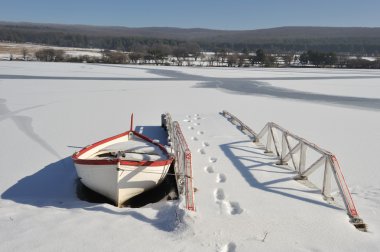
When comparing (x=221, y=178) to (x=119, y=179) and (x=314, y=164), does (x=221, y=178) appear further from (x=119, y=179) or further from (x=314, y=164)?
(x=119, y=179)

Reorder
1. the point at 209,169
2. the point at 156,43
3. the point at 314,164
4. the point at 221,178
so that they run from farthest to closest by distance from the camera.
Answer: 1. the point at 156,43
2. the point at 209,169
3. the point at 221,178
4. the point at 314,164

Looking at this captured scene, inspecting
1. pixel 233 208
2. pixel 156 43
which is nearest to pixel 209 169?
pixel 233 208

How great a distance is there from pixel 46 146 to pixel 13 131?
1769 millimetres

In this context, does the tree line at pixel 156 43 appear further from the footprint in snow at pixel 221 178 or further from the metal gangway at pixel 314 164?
the footprint in snow at pixel 221 178

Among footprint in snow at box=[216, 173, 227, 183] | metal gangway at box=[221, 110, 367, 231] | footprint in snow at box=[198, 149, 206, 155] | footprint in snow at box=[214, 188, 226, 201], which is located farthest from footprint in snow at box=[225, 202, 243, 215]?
footprint in snow at box=[198, 149, 206, 155]

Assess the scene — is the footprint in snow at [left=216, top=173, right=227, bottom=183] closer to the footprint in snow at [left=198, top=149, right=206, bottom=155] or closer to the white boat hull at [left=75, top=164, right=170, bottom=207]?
the white boat hull at [left=75, top=164, right=170, bottom=207]

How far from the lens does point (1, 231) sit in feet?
13.4

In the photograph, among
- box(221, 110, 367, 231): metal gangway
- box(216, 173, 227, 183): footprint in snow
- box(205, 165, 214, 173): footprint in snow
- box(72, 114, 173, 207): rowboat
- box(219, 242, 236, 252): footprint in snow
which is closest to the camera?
box(219, 242, 236, 252): footprint in snow

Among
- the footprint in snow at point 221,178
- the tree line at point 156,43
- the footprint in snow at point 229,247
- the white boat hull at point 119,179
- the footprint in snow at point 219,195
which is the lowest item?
the footprint in snow at point 221,178

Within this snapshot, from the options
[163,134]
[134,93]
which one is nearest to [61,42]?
[134,93]

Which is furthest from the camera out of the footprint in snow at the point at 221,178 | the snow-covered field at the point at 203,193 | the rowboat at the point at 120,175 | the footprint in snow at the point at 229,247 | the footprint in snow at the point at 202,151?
the footprint in snow at the point at 202,151

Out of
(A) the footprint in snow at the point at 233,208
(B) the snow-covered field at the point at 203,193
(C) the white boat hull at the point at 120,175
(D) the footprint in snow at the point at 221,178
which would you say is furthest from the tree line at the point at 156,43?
(A) the footprint in snow at the point at 233,208

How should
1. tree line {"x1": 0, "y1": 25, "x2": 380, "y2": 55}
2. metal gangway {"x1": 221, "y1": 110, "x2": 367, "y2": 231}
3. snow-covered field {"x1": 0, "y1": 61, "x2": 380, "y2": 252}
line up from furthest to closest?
tree line {"x1": 0, "y1": 25, "x2": 380, "y2": 55}
metal gangway {"x1": 221, "y1": 110, "x2": 367, "y2": 231}
snow-covered field {"x1": 0, "y1": 61, "x2": 380, "y2": 252}

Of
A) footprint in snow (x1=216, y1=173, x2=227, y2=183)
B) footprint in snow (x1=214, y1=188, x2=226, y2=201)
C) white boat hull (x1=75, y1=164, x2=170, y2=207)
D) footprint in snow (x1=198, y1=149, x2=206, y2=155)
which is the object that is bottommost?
footprint in snow (x1=198, y1=149, x2=206, y2=155)
